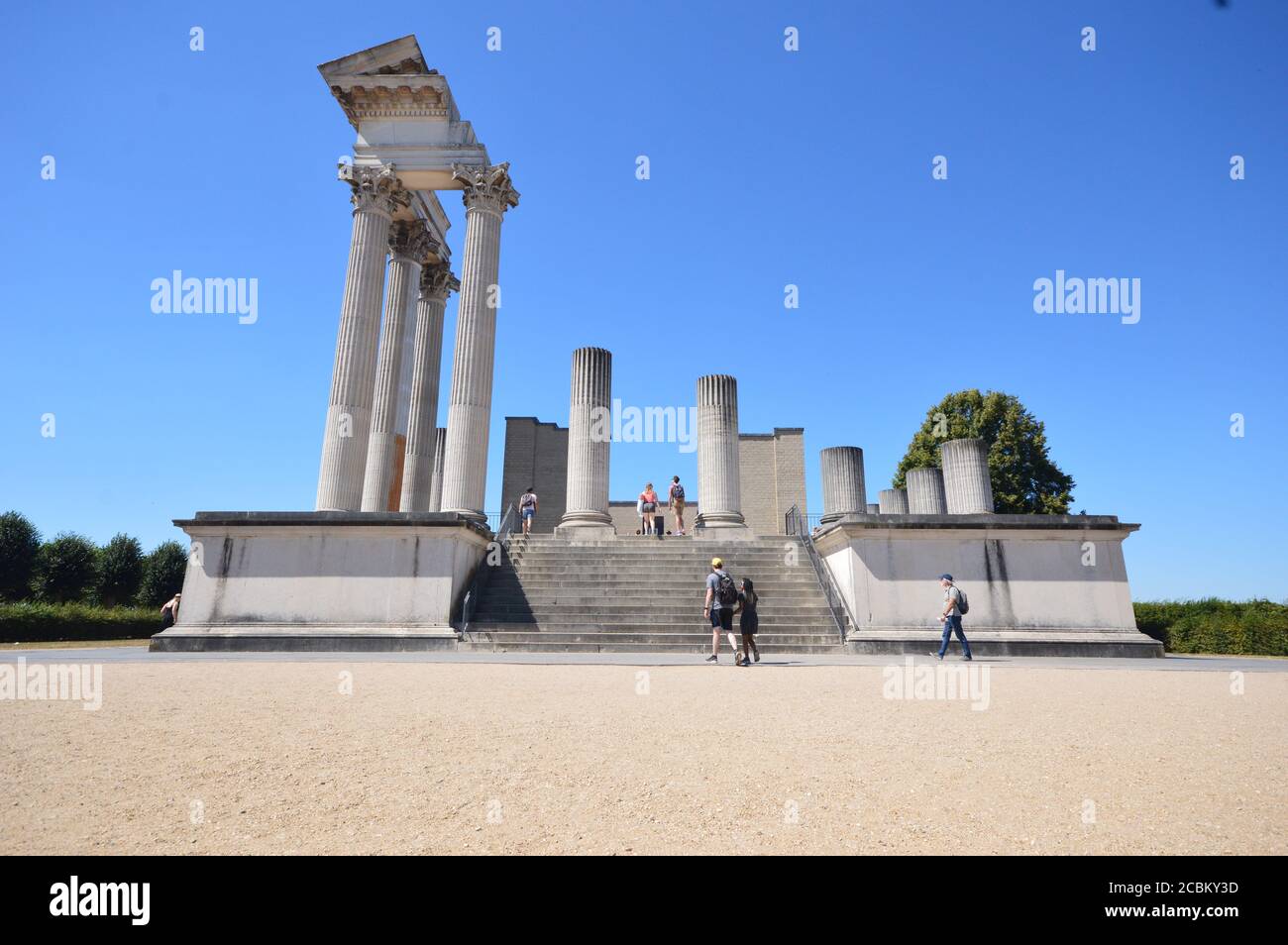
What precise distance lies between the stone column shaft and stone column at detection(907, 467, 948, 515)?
16.0 m

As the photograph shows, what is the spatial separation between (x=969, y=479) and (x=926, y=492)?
4.45m

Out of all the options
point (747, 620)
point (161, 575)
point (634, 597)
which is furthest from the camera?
point (161, 575)

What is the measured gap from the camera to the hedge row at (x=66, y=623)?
2791 centimetres

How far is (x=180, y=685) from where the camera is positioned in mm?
8039

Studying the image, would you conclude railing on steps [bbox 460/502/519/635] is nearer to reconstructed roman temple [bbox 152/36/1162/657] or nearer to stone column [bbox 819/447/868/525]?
reconstructed roman temple [bbox 152/36/1162/657]

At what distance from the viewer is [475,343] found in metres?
20.6

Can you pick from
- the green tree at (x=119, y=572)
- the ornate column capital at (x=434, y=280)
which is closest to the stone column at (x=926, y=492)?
the ornate column capital at (x=434, y=280)

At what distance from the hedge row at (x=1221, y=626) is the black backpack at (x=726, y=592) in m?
23.0

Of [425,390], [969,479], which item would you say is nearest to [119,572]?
[425,390]

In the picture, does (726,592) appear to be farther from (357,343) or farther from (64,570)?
(64,570)

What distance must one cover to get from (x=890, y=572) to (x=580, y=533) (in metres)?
9.75

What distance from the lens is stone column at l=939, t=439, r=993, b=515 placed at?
24.3 metres
